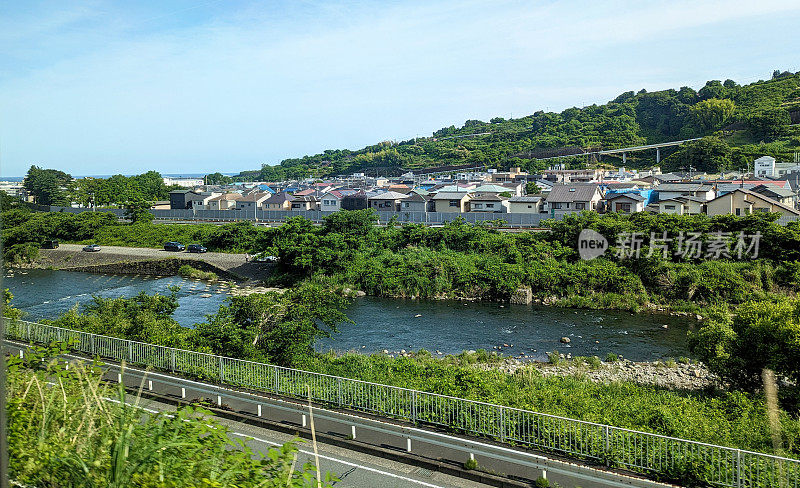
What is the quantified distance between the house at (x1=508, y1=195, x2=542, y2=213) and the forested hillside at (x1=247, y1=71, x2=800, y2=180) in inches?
696

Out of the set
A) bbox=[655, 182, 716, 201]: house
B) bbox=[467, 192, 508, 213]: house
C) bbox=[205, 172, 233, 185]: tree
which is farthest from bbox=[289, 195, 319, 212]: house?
bbox=[205, 172, 233, 185]: tree

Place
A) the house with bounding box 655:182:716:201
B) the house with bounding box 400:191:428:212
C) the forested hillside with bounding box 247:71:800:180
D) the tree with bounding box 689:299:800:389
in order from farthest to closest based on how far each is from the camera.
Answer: the forested hillside with bounding box 247:71:800:180
the house with bounding box 400:191:428:212
the house with bounding box 655:182:716:201
the tree with bounding box 689:299:800:389

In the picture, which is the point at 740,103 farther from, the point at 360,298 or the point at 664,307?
the point at 360,298

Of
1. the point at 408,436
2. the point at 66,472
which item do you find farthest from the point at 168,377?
the point at 66,472

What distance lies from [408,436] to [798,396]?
479 centimetres

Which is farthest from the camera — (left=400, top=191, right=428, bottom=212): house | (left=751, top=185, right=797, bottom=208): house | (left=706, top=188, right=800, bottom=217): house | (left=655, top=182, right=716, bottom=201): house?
(left=400, top=191, right=428, bottom=212): house

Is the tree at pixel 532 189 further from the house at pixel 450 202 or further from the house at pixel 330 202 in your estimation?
the house at pixel 330 202

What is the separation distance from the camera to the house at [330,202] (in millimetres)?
32875

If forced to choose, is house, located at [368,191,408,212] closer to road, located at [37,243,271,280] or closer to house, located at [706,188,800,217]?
road, located at [37,243,271,280]

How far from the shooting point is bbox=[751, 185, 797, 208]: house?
80.5ft

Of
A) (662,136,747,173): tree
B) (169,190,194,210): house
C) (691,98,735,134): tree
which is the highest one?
(691,98,735,134): tree

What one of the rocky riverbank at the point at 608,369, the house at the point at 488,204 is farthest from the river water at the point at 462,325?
the house at the point at 488,204

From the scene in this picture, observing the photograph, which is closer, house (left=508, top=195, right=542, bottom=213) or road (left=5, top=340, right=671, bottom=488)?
road (left=5, top=340, right=671, bottom=488)

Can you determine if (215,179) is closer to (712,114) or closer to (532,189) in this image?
(532,189)
